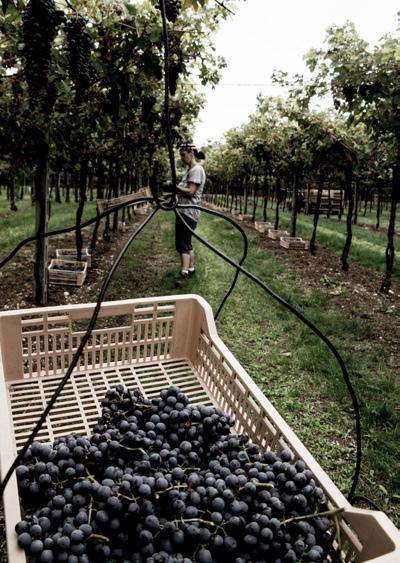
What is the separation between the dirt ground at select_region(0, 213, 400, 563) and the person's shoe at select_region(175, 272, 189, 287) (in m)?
0.36

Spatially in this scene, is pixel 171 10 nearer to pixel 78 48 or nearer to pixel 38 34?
pixel 78 48

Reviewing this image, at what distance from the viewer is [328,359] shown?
4008mm

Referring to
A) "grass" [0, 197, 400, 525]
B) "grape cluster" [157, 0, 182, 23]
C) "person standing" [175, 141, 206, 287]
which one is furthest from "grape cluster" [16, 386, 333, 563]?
"person standing" [175, 141, 206, 287]

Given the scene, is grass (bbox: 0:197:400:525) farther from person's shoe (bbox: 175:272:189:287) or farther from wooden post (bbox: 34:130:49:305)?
wooden post (bbox: 34:130:49:305)

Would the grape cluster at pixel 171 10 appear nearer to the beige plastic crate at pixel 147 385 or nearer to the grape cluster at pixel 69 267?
the beige plastic crate at pixel 147 385

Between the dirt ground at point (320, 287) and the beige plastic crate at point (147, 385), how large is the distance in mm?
2622

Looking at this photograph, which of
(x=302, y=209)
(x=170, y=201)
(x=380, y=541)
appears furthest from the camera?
(x=302, y=209)

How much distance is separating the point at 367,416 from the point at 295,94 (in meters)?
5.05

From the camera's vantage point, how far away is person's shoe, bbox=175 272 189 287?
5.93 metres

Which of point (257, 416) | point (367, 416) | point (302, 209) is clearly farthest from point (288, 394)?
point (302, 209)

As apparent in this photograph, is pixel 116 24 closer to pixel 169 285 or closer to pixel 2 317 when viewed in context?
pixel 2 317

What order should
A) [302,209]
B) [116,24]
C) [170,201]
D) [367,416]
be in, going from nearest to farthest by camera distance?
[170,201] → [116,24] → [367,416] → [302,209]

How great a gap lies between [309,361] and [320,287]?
9.77ft

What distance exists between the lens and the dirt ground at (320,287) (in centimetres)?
513
